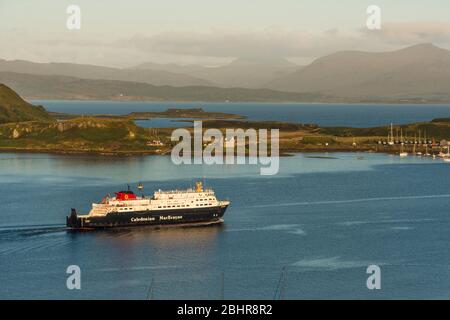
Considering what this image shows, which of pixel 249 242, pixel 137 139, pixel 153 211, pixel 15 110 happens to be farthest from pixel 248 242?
pixel 15 110

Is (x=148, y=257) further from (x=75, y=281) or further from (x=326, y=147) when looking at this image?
(x=326, y=147)

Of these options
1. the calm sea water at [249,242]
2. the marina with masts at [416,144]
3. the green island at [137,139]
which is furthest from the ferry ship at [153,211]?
the marina with masts at [416,144]

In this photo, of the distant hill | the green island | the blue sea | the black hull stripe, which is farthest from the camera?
the distant hill

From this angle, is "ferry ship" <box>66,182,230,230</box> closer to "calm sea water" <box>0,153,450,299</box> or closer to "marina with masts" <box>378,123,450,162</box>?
"calm sea water" <box>0,153,450,299</box>

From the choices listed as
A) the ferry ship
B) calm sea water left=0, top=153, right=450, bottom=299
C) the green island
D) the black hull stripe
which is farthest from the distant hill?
the black hull stripe
